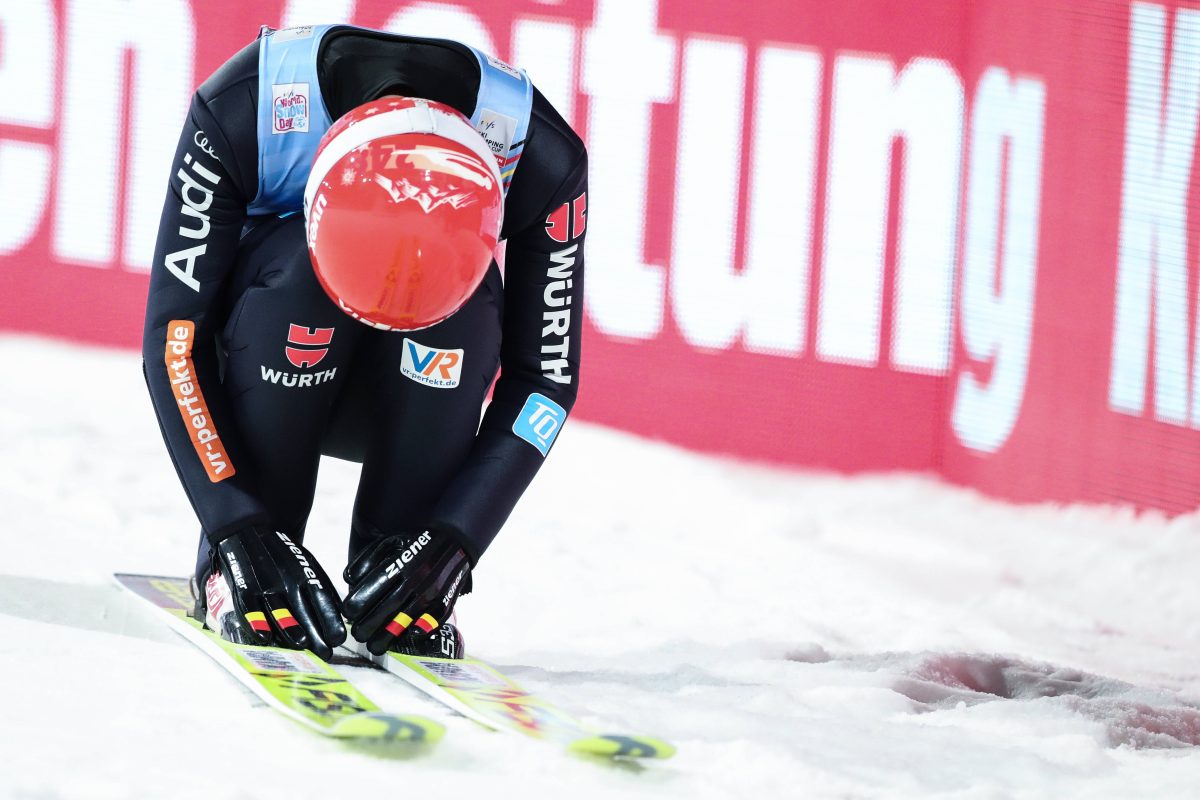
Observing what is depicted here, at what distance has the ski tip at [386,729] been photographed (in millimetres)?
1458

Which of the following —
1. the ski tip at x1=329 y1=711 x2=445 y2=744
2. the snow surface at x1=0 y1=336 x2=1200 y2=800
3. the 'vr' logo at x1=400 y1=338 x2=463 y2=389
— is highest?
the 'vr' logo at x1=400 y1=338 x2=463 y2=389

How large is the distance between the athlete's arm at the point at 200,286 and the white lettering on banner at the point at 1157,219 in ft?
9.36

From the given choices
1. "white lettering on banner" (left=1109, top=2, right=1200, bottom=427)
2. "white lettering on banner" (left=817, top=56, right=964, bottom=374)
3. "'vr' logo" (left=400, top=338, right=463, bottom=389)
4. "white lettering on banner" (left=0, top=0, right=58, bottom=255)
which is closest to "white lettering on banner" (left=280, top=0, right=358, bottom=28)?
"white lettering on banner" (left=0, top=0, right=58, bottom=255)

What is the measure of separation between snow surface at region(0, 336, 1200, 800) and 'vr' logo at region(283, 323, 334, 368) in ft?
1.53

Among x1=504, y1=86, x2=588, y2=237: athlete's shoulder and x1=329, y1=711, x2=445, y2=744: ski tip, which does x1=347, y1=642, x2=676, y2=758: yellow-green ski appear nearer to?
x1=329, y1=711, x2=445, y2=744: ski tip

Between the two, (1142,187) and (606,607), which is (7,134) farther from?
(1142,187)

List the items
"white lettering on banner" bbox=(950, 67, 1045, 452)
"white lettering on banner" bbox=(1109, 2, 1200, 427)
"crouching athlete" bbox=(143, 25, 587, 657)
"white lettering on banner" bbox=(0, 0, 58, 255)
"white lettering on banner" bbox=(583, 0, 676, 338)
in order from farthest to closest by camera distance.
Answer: "white lettering on banner" bbox=(583, 0, 676, 338) → "white lettering on banner" bbox=(0, 0, 58, 255) → "white lettering on banner" bbox=(950, 67, 1045, 452) → "white lettering on banner" bbox=(1109, 2, 1200, 427) → "crouching athlete" bbox=(143, 25, 587, 657)

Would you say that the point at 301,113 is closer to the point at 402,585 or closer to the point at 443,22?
the point at 402,585

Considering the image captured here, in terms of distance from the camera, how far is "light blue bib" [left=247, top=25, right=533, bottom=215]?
1937 mm

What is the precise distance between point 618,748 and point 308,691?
16.5 inches

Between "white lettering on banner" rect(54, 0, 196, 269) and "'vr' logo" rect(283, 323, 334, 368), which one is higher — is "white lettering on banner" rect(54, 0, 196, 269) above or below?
above

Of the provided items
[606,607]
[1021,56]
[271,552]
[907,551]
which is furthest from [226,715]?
[1021,56]

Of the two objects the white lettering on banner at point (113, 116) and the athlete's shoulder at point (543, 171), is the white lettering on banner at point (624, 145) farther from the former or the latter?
the athlete's shoulder at point (543, 171)

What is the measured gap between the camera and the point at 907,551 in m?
4.05
